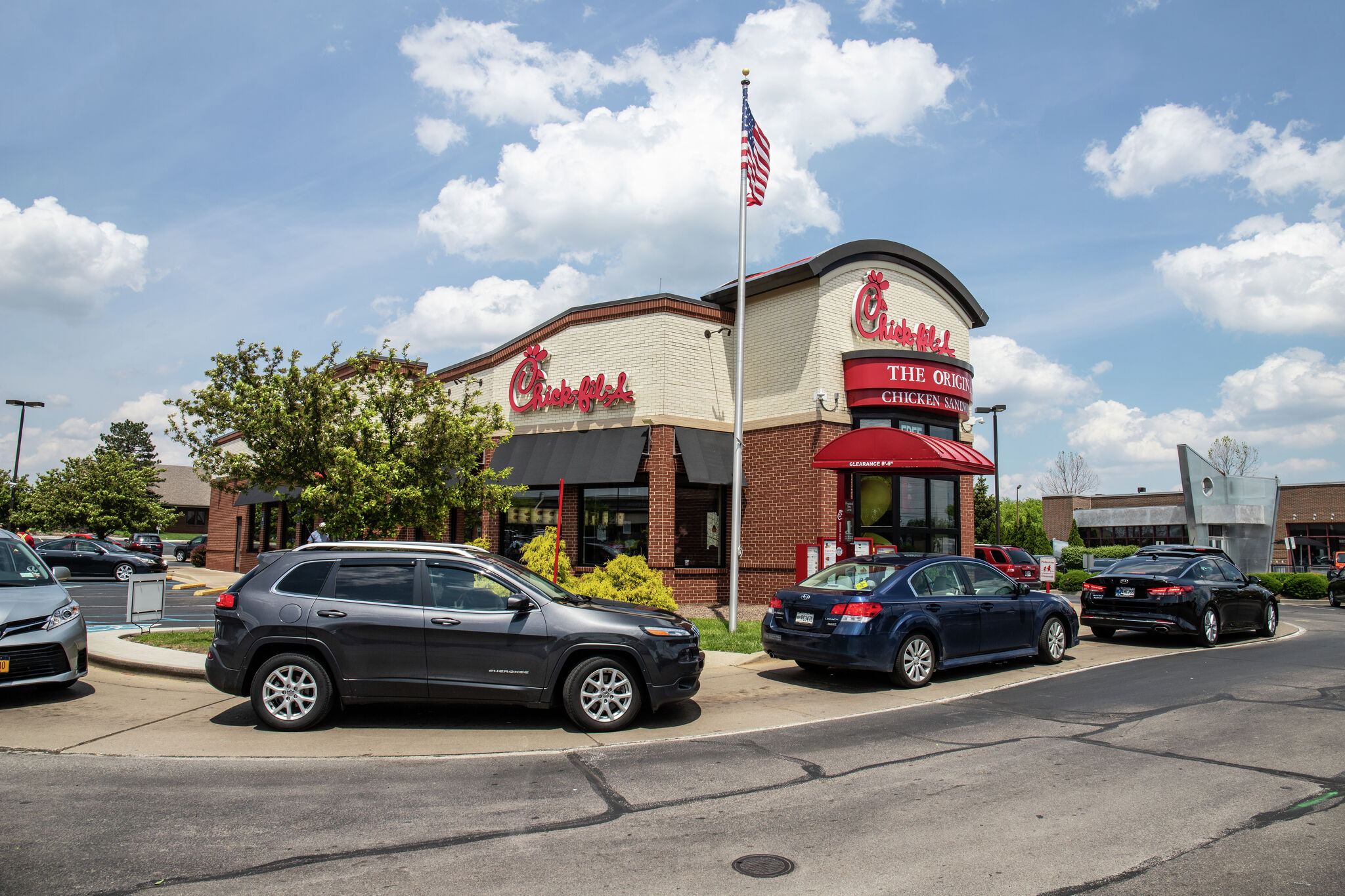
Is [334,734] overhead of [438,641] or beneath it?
beneath

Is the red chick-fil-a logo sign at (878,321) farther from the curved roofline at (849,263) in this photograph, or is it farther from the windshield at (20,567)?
the windshield at (20,567)

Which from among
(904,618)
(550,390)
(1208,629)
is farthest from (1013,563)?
(904,618)

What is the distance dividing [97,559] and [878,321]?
2686cm

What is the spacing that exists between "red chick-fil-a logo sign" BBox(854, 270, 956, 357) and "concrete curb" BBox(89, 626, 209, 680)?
13789mm

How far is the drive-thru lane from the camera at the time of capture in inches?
166

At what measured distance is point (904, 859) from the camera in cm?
445

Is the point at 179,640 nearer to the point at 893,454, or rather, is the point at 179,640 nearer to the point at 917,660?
the point at 917,660

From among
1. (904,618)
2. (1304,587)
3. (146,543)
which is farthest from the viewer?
(146,543)

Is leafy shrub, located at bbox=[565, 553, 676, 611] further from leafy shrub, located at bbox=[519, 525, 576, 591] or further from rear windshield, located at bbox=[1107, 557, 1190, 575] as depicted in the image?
rear windshield, located at bbox=[1107, 557, 1190, 575]

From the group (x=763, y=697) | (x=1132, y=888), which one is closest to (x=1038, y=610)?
(x=763, y=697)

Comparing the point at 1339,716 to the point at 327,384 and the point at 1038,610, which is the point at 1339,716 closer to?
the point at 1038,610

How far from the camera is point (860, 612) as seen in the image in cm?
948

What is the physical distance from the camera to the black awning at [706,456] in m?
17.6

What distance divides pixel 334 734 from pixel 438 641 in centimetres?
121
